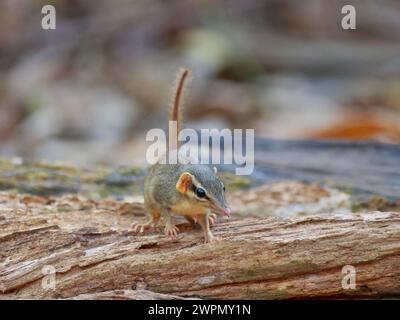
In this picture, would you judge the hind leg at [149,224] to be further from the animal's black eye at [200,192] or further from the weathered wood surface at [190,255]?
the animal's black eye at [200,192]

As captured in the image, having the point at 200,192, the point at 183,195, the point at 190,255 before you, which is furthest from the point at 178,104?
the point at 190,255

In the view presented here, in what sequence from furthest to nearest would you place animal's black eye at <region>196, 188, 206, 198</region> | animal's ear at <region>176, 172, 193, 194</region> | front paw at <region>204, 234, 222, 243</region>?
animal's ear at <region>176, 172, 193, 194</region> → animal's black eye at <region>196, 188, 206, 198</region> → front paw at <region>204, 234, 222, 243</region>

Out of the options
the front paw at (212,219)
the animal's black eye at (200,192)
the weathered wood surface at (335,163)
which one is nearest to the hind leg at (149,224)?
the front paw at (212,219)

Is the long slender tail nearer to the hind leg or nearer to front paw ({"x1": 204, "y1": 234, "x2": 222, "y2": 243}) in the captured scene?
the hind leg

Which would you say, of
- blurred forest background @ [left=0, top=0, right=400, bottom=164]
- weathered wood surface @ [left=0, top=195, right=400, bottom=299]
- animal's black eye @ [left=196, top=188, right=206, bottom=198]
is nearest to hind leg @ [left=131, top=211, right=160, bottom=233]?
weathered wood surface @ [left=0, top=195, right=400, bottom=299]

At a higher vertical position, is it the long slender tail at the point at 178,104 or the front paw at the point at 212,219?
the long slender tail at the point at 178,104

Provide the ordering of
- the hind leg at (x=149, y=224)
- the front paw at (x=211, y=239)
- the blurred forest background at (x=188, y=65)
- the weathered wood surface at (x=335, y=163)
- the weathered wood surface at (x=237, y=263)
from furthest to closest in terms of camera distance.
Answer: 1. the blurred forest background at (x=188, y=65)
2. the weathered wood surface at (x=335, y=163)
3. the hind leg at (x=149, y=224)
4. the front paw at (x=211, y=239)
5. the weathered wood surface at (x=237, y=263)

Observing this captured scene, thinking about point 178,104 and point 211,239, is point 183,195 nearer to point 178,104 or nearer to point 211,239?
point 211,239
